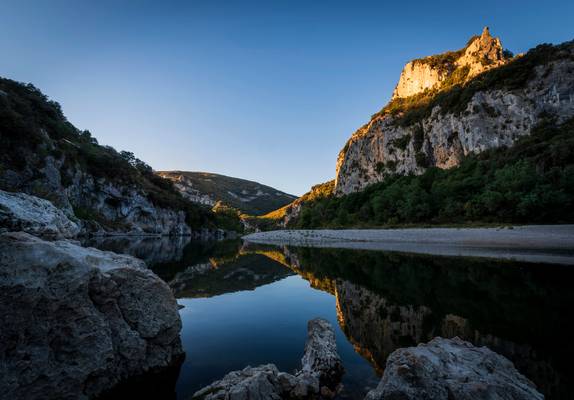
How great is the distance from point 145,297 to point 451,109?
88641mm

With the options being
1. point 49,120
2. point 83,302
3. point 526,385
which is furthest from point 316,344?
point 49,120

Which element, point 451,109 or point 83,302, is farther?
point 451,109

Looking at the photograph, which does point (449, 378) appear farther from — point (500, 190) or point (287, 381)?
point (500, 190)

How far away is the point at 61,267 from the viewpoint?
4.71 metres

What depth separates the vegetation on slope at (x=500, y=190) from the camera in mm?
35031

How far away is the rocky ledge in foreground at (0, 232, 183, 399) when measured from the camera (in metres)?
4.05

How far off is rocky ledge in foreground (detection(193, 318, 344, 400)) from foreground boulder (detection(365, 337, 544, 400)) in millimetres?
1417

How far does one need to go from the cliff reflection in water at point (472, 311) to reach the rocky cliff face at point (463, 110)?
6002 centimetres

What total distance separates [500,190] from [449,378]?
159 ft

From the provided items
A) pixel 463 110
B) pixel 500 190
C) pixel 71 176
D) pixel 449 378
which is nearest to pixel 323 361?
pixel 449 378

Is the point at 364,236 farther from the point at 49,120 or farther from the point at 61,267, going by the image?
the point at 49,120

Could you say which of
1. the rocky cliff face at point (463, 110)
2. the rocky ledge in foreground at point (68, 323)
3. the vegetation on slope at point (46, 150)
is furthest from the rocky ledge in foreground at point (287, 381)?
the rocky cliff face at point (463, 110)

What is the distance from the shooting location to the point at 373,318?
9.16 m

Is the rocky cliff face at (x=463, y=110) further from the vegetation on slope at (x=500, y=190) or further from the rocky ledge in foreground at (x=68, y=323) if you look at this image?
the rocky ledge in foreground at (x=68, y=323)
